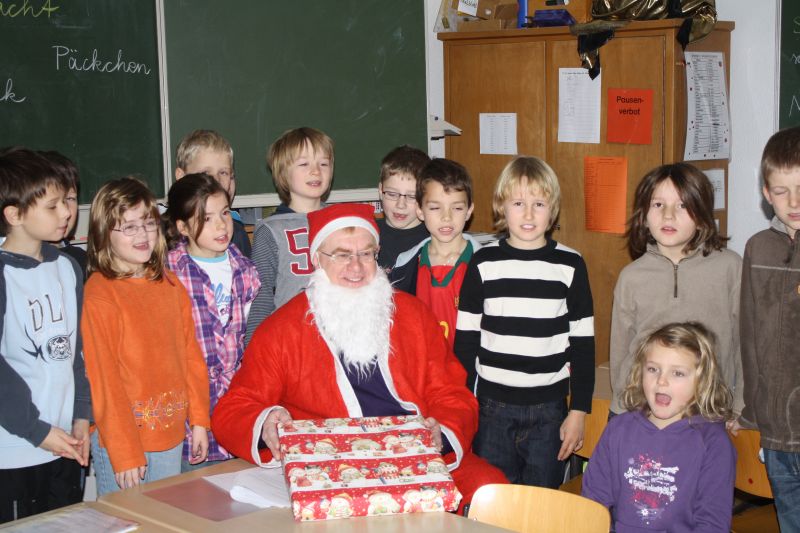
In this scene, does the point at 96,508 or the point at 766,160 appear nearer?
the point at 96,508

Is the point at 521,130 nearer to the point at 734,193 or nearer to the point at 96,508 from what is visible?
the point at 734,193

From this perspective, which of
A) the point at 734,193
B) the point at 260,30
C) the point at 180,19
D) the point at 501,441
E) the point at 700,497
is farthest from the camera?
the point at 734,193

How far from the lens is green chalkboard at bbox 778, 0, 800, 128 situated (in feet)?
16.1

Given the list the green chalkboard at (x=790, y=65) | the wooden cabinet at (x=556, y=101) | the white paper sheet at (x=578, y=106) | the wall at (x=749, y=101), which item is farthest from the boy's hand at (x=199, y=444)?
the green chalkboard at (x=790, y=65)

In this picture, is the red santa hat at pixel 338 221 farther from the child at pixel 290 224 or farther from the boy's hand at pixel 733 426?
the boy's hand at pixel 733 426

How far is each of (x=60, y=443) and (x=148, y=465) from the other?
33 centimetres

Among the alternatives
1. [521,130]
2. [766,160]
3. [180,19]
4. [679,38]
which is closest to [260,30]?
[180,19]

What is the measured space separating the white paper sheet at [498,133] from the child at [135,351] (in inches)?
114

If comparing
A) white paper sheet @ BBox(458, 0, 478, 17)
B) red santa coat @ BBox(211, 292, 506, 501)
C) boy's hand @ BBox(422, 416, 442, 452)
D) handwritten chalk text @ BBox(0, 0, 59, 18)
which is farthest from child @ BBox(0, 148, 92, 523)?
white paper sheet @ BBox(458, 0, 478, 17)

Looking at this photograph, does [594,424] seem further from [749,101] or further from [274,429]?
[749,101]

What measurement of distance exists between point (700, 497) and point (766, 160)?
1193mm

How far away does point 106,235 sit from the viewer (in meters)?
2.99

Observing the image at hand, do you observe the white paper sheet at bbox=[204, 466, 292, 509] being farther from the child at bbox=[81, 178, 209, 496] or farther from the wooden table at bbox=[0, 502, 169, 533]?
the child at bbox=[81, 178, 209, 496]

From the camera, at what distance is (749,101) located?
5.13 meters
